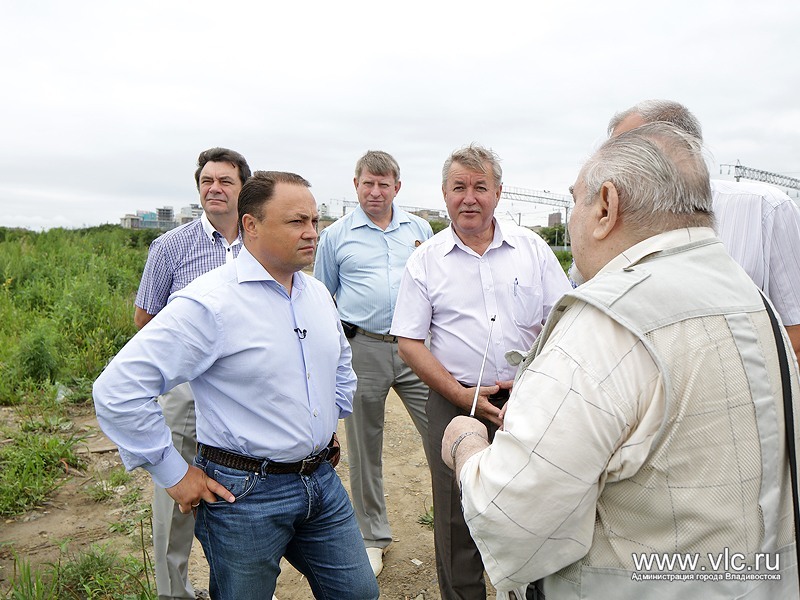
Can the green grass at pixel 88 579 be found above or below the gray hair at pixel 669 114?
below

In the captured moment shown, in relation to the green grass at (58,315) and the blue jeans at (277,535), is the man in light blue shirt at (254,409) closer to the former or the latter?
the blue jeans at (277,535)

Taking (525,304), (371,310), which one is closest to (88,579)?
(371,310)

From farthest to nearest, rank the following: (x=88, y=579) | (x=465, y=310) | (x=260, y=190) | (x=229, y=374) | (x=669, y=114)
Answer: (x=88, y=579) → (x=465, y=310) → (x=669, y=114) → (x=260, y=190) → (x=229, y=374)

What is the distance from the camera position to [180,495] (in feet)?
7.02

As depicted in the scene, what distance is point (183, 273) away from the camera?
3.47m

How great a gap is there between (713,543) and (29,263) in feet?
45.3

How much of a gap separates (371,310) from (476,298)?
45.1 inches

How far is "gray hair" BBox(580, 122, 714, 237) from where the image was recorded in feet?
4.64

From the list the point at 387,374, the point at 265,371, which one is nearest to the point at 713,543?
the point at 265,371

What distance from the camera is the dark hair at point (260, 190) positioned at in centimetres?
236

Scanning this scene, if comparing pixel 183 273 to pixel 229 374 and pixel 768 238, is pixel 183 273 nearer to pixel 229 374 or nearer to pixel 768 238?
pixel 229 374

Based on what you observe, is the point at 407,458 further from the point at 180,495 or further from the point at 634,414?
the point at 634,414

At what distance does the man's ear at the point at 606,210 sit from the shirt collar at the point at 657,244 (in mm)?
71

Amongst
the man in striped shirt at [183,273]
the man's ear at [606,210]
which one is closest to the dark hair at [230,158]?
the man in striped shirt at [183,273]
